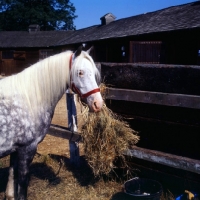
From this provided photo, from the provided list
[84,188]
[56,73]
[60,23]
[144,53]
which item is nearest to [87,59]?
[56,73]

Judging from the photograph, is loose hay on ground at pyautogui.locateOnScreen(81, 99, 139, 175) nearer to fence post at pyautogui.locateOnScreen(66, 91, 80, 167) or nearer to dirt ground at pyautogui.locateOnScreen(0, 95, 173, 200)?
dirt ground at pyautogui.locateOnScreen(0, 95, 173, 200)

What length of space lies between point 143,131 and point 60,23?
52.6 m

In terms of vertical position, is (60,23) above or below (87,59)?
above

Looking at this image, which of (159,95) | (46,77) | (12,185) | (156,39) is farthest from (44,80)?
(156,39)

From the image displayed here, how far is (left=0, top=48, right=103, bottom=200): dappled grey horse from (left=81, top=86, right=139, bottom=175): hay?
2.04ft

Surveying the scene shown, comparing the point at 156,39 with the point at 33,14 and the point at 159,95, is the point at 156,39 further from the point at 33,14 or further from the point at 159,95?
the point at 33,14

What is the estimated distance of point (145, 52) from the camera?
13.0 metres

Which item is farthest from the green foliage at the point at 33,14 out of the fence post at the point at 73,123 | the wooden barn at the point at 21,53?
the fence post at the point at 73,123

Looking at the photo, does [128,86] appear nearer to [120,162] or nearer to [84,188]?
[120,162]

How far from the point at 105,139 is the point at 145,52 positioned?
10.2 metres

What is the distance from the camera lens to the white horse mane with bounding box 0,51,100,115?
304 centimetres

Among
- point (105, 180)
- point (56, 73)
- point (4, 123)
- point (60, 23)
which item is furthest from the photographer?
point (60, 23)

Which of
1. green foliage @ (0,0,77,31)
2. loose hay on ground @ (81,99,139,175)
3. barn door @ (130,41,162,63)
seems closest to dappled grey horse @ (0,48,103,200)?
loose hay on ground @ (81,99,139,175)

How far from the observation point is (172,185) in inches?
139
